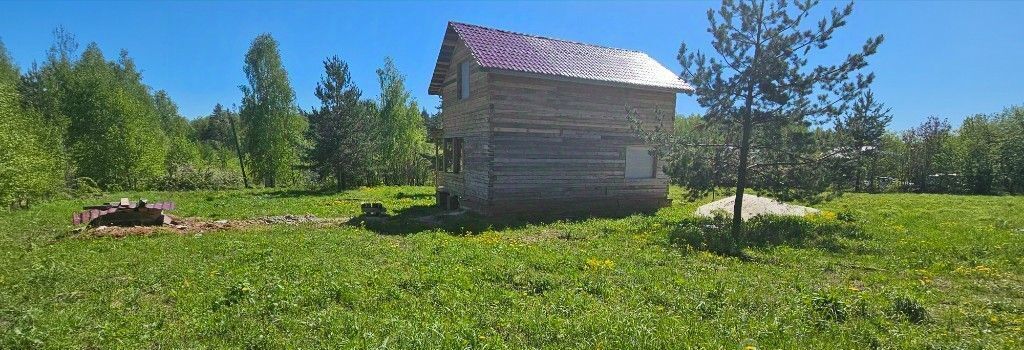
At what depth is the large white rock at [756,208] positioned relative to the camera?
17953mm

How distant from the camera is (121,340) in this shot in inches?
213

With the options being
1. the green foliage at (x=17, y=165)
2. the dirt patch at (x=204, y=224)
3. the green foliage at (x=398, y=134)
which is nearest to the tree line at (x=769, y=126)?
the dirt patch at (x=204, y=224)

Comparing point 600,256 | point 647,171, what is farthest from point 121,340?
point 647,171

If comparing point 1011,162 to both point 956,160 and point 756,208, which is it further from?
point 756,208

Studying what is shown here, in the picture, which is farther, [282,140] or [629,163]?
[282,140]

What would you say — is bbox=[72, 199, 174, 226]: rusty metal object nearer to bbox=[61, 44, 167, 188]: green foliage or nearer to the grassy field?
the grassy field

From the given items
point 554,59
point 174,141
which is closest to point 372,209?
point 554,59

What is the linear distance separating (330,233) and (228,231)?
3490 mm

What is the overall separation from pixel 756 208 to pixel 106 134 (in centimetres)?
4239

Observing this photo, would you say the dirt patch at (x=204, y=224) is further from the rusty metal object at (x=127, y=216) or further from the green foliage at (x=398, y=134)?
the green foliage at (x=398, y=134)

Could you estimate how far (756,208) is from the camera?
1844 cm

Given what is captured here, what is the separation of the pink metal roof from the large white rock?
16.7ft

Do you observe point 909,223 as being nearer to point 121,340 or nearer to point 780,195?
point 780,195

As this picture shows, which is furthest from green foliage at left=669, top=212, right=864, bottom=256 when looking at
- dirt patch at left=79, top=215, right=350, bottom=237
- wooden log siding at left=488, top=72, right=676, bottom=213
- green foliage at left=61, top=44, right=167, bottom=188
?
green foliage at left=61, top=44, right=167, bottom=188
